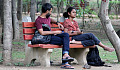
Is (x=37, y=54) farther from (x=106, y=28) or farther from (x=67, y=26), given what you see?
(x=106, y=28)

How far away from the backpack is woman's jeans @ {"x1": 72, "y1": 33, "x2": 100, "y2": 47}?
417mm

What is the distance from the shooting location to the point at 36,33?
6.46 m

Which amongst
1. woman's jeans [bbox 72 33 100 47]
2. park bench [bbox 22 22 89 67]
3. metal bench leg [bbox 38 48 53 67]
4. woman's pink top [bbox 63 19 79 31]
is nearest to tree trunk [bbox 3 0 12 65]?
park bench [bbox 22 22 89 67]

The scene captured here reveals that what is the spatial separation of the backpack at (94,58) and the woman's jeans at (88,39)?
0.42 m

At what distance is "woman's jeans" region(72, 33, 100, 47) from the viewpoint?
21.4ft

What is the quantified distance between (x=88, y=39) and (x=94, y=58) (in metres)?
0.58

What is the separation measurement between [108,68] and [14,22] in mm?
7879

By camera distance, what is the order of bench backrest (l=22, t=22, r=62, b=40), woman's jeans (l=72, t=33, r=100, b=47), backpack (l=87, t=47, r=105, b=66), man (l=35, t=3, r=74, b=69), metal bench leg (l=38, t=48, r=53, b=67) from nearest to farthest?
man (l=35, t=3, r=74, b=69), metal bench leg (l=38, t=48, r=53, b=67), woman's jeans (l=72, t=33, r=100, b=47), bench backrest (l=22, t=22, r=62, b=40), backpack (l=87, t=47, r=105, b=66)

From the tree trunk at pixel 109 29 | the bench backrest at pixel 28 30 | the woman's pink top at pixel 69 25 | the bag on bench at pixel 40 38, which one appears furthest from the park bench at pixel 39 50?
the tree trunk at pixel 109 29

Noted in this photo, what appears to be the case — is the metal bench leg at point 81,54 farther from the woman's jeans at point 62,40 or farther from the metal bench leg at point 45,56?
the metal bench leg at point 45,56

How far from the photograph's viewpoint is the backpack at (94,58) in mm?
6832

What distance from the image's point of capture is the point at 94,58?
22.5 feet

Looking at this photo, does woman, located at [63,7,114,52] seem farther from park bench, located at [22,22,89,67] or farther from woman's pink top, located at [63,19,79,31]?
park bench, located at [22,22,89,67]

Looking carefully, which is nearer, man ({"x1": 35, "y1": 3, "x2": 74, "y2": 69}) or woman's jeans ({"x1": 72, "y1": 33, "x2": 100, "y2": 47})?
man ({"x1": 35, "y1": 3, "x2": 74, "y2": 69})
